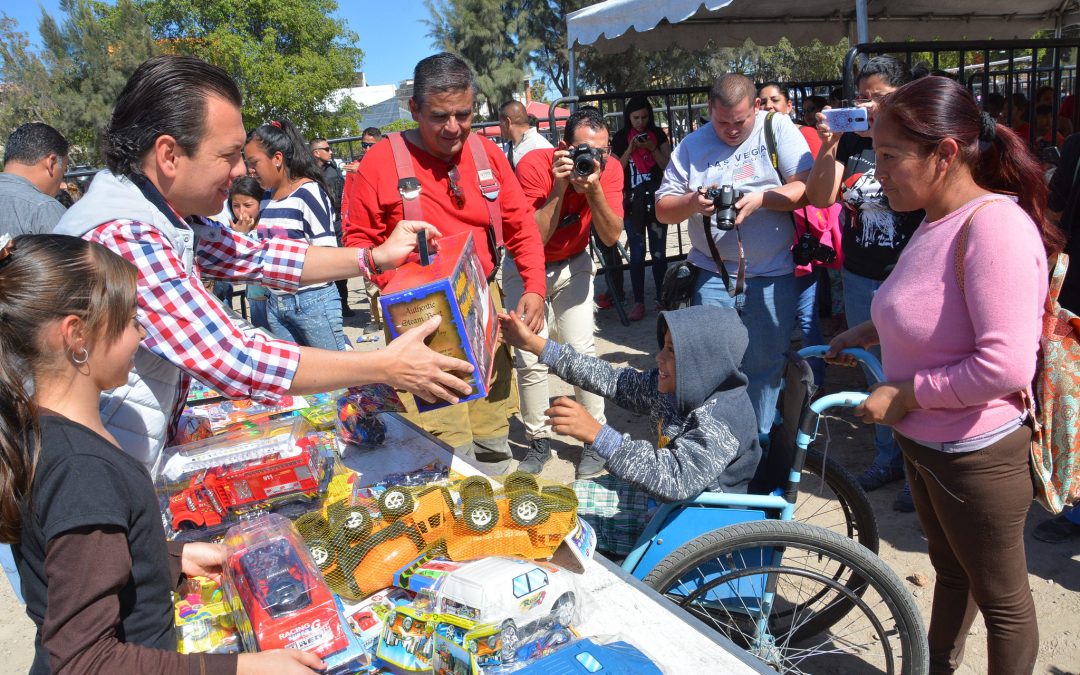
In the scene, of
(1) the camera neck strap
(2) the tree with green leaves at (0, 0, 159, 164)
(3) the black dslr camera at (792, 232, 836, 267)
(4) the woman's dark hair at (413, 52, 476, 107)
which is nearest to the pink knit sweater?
(1) the camera neck strap

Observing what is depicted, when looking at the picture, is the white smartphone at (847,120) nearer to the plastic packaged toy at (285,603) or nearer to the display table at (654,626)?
the display table at (654,626)

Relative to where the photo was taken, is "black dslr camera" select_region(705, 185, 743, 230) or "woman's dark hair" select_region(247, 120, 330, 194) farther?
"woman's dark hair" select_region(247, 120, 330, 194)

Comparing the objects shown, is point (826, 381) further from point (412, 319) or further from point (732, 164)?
point (412, 319)

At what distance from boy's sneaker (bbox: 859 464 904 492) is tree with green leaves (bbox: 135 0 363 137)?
3543cm

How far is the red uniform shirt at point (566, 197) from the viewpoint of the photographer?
436cm

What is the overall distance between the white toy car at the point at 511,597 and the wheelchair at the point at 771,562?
59 centimetres

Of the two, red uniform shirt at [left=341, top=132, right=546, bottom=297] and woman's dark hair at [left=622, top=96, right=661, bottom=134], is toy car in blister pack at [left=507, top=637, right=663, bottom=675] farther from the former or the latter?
woman's dark hair at [left=622, top=96, right=661, bottom=134]

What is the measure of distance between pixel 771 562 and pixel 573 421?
2.34ft

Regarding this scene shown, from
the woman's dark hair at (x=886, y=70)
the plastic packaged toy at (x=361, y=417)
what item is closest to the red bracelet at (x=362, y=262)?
the plastic packaged toy at (x=361, y=417)

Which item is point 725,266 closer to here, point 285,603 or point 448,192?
point 448,192

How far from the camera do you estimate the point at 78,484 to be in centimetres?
117

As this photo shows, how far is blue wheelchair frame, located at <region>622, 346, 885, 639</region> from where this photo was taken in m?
2.15

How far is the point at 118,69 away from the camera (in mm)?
36219

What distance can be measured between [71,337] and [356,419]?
1.35 m
